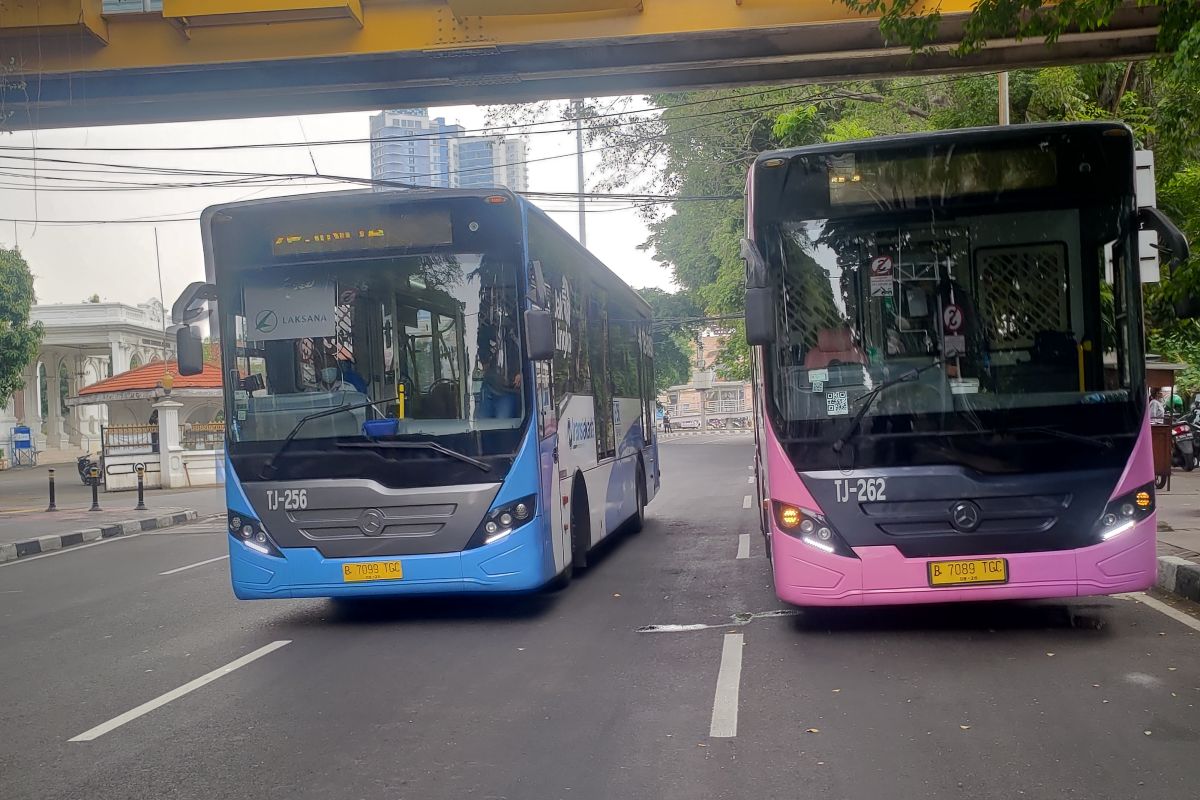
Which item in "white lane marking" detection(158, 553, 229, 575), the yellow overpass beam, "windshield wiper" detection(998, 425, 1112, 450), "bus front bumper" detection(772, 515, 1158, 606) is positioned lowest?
"white lane marking" detection(158, 553, 229, 575)

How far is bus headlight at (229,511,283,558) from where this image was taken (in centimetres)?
833

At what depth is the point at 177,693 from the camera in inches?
265

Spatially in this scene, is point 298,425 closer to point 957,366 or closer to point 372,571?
point 372,571

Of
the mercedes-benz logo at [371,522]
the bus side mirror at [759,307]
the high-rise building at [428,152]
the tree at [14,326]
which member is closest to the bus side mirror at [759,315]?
the bus side mirror at [759,307]

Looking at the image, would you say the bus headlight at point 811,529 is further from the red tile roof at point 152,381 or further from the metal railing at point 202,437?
the red tile roof at point 152,381

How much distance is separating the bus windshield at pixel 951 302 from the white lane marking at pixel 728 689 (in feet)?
4.88

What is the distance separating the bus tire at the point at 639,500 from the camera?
1453cm

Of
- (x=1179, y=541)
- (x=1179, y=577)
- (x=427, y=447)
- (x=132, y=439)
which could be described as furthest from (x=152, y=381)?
(x=1179, y=577)

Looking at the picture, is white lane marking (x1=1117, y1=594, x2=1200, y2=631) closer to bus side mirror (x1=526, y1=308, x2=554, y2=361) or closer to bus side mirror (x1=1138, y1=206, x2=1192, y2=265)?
bus side mirror (x1=1138, y1=206, x2=1192, y2=265)

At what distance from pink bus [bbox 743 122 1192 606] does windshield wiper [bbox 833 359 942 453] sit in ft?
0.04

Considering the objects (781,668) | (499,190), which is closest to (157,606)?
(499,190)

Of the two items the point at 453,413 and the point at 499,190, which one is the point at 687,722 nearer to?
the point at 453,413

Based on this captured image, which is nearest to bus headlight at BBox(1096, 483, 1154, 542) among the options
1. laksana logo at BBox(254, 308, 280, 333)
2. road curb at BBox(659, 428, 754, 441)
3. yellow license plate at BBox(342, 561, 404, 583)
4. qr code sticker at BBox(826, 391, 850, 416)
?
qr code sticker at BBox(826, 391, 850, 416)

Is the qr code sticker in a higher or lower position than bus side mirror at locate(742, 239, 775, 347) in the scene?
lower
